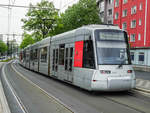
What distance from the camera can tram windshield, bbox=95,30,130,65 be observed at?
975 centimetres

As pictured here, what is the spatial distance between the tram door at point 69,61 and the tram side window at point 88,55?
1719 mm

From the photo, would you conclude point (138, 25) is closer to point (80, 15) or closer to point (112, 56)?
point (80, 15)

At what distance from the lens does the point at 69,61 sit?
12492 mm

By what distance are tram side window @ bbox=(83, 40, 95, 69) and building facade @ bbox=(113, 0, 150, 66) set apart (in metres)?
30.5

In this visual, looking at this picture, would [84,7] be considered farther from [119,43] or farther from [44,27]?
[119,43]

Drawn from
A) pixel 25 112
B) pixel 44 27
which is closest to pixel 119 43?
pixel 25 112

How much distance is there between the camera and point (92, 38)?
10008 mm

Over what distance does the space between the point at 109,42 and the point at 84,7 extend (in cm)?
3898

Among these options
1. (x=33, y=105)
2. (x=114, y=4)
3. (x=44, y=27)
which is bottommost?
(x=33, y=105)

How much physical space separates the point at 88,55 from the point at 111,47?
1.06 meters

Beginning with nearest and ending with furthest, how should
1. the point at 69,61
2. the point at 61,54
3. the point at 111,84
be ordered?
1. the point at 111,84
2. the point at 69,61
3. the point at 61,54

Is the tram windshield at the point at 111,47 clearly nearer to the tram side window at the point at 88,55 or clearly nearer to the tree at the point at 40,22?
the tram side window at the point at 88,55

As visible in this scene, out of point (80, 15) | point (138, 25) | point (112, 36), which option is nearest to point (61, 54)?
point (112, 36)

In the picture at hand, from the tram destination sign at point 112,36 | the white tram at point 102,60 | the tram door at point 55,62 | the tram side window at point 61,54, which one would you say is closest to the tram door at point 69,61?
the white tram at point 102,60
